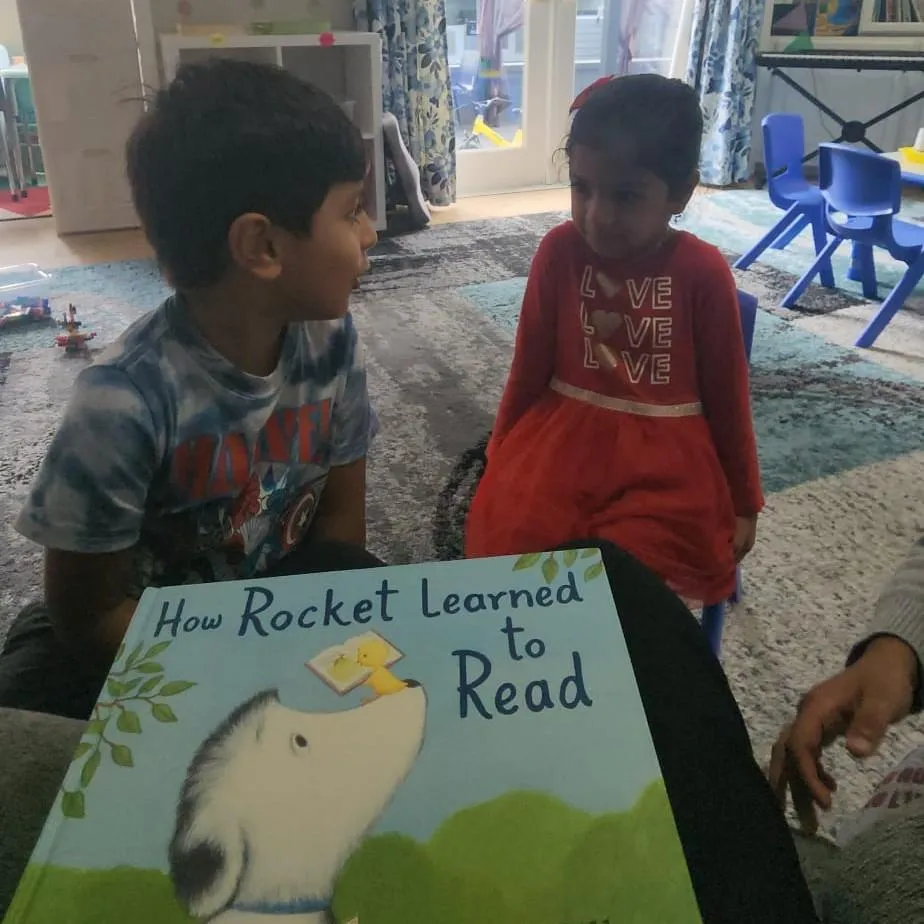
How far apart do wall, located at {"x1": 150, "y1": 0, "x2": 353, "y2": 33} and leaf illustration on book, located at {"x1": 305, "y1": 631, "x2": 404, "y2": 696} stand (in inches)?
148

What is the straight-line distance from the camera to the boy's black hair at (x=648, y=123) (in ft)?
3.62

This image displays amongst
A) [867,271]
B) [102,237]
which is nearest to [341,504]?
[867,271]

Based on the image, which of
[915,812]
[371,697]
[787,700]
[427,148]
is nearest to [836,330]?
[787,700]

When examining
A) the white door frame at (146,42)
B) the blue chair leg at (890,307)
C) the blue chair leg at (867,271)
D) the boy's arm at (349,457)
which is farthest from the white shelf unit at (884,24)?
the boy's arm at (349,457)

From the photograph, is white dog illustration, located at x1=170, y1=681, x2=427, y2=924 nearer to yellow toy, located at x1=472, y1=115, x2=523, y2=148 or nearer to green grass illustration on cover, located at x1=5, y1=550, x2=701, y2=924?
green grass illustration on cover, located at x1=5, y1=550, x2=701, y2=924

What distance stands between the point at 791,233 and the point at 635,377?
7.66 feet

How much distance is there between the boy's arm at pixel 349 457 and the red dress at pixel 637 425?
20cm

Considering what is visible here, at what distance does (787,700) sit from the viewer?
1.27 m

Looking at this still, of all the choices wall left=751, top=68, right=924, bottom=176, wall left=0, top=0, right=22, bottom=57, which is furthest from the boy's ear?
wall left=0, top=0, right=22, bottom=57

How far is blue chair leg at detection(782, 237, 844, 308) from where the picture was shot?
8.98 feet

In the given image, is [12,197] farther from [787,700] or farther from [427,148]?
[787,700]

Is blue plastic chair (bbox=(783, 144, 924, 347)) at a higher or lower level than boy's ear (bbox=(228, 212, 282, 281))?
lower

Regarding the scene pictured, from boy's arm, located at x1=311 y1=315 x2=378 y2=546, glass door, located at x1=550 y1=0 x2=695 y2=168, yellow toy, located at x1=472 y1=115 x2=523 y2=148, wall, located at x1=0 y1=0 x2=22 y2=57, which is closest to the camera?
boy's arm, located at x1=311 y1=315 x2=378 y2=546

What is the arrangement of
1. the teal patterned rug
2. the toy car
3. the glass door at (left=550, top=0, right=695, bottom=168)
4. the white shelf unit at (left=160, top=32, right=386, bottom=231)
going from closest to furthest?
1. the teal patterned rug
2. the toy car
3. the white shelf unit at (left=160, top=32, right=386, bottom=231)
4. the glass door at (left=550, top=0, right=695, bottom=168)
